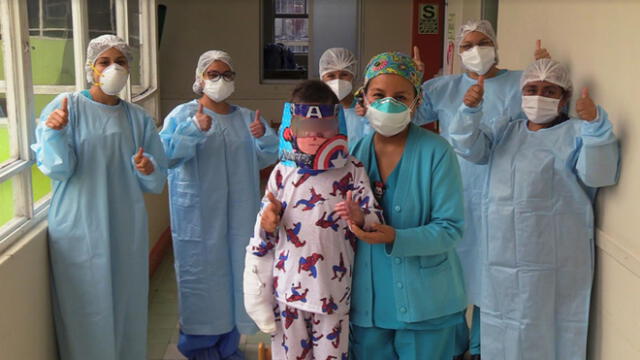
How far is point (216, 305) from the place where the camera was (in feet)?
10.8

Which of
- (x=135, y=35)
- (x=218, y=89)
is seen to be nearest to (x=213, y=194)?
(x=218, y=89)

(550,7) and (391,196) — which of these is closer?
(391,196)

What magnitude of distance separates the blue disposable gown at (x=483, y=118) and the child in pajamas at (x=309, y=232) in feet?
4.00

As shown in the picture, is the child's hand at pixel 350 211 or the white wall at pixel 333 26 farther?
the white wall at pixel 333 26

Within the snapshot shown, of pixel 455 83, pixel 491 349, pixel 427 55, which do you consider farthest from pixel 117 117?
pixel 427 55

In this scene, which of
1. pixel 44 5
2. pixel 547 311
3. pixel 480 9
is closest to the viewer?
pixel 547 311

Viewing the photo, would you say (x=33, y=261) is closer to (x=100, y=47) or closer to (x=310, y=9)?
(x=100, y=47)

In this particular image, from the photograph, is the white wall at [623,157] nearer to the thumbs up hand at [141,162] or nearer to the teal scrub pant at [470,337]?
the teal scrub pant at [470,337]

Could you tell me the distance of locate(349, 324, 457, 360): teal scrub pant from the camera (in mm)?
1842

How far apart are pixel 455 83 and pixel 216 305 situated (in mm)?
1553

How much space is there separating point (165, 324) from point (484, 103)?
218 centimetres

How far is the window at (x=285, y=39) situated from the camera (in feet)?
27.2

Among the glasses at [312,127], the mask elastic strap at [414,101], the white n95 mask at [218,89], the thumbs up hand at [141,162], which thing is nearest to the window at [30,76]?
the thumbs up hand at [141,162]

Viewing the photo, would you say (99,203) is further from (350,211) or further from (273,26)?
(273,26)
